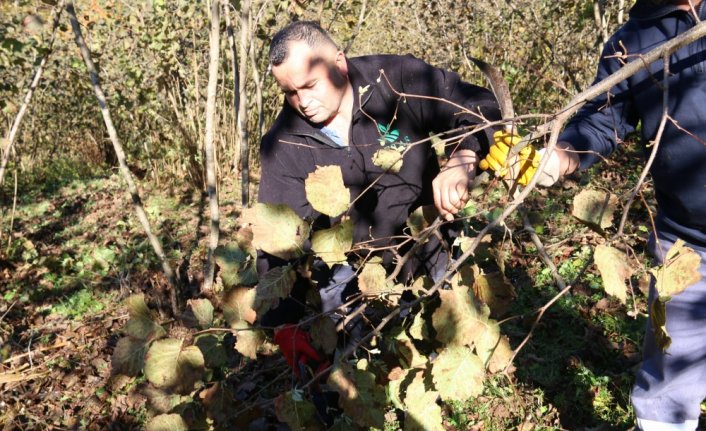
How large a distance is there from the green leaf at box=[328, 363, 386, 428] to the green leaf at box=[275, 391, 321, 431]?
0.25 ft

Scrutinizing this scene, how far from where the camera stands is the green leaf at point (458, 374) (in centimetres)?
108

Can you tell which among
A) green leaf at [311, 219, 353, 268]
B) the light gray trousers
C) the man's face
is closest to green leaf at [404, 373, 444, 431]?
green leaf at [311, 219, 353, 268]

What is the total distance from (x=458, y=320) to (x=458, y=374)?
11 cm

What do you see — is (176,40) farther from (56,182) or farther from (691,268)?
(691,268)

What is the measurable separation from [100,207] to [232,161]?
57.0 inches

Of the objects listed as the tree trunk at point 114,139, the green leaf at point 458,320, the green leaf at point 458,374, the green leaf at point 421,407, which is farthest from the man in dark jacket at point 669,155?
the tree trunk at point 114,139

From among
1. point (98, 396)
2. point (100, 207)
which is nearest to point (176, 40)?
point (100, 207)

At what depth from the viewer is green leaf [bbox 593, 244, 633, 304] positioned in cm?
92

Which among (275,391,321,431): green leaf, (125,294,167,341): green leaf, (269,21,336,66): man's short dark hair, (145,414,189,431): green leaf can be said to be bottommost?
(145,414,189,431): green leaf

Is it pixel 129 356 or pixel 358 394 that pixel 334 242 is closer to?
pixel 358 394

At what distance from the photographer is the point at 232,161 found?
222 inches

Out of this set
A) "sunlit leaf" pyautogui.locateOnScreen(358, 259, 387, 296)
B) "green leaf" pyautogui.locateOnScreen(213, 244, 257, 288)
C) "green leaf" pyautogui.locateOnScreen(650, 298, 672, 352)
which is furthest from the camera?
"green leaf" pyautogui.locateOnScreen(213, 244, 257, 288)

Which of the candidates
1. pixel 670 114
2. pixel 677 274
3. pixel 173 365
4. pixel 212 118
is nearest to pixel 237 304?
pixel 173 365

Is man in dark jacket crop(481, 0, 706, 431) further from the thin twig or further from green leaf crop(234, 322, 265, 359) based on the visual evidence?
green leaf crop(234, 322, 265, 359)
